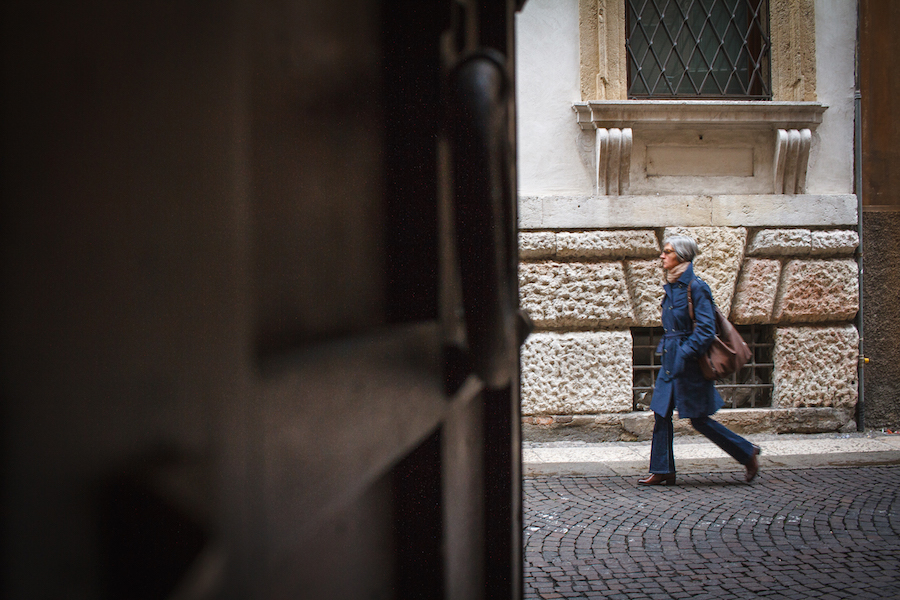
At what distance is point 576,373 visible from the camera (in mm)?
5664

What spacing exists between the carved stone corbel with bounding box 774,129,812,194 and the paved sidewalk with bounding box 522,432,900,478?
2106 mm

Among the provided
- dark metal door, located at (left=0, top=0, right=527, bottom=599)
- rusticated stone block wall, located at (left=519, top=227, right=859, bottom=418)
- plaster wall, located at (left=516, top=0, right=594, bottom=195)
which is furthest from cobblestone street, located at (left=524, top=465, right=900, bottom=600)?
plaster wall, located at (left=516, top=0, right=594, bottom=195)

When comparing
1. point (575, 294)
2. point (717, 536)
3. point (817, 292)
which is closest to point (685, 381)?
point (717, 536)

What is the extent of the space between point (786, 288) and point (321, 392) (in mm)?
6068

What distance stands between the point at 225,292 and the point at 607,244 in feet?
18.3

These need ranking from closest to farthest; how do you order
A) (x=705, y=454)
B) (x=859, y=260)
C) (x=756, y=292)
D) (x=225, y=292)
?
(x=225, y=292)
(x=705, y=454)
(x=756, y=292)
(x=859, y=260)

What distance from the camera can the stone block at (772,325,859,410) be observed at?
586 centimetres

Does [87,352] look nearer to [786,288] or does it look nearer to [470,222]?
[470,222]

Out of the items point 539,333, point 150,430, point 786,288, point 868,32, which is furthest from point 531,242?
point 150,430

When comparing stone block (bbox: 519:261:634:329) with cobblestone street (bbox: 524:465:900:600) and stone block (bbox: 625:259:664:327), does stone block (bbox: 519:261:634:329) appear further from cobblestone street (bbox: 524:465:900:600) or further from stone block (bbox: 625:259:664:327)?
cobblestone street (bbox: 524:465:900:600)

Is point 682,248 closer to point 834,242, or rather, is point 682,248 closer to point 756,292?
point 756,292

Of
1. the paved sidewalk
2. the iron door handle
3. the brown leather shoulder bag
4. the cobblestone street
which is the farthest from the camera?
the paved sidewalk

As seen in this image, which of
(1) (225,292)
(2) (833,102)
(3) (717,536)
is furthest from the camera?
(2) (833,102)

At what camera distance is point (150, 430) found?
0.97 feet
